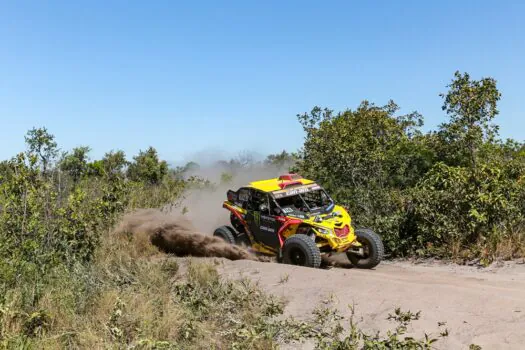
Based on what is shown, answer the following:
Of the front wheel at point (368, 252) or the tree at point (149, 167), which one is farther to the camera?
the tree at point (149, 167)

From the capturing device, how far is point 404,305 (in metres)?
6.29

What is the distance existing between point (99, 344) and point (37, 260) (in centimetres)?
333

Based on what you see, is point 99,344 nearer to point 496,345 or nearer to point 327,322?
point 327,322

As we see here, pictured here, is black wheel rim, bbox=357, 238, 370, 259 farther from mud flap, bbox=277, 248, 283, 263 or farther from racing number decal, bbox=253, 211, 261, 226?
racing number decal, bbox=253, 211, 261, 226

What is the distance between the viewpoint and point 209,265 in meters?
8.46

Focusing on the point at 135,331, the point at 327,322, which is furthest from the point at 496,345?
the point at 135,331

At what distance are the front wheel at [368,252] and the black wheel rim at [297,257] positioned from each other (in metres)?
1.50

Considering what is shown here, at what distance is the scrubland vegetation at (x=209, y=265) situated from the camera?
5734 mm

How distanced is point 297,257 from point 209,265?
76.6 inches

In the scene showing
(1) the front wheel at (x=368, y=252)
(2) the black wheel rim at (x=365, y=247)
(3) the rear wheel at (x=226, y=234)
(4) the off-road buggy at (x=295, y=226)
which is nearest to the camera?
(4) the off-road buggy at (x=295, y=226)

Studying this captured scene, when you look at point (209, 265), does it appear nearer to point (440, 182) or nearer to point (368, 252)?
point (368, 252)

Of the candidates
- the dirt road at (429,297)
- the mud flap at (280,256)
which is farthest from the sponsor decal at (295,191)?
the dirt road at (429,297)

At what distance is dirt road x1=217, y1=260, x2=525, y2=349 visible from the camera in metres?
5.44

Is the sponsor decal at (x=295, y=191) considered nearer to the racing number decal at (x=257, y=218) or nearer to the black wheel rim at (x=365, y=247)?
the racing number decal at (x=257, y=218)
